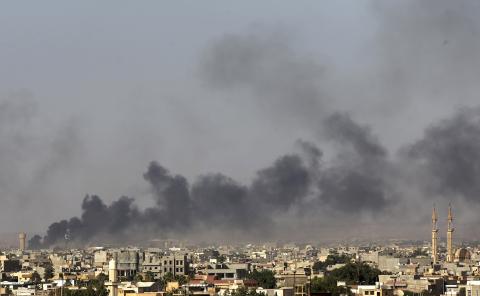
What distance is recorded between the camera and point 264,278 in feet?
256

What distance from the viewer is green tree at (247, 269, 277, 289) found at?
74375 millimetres

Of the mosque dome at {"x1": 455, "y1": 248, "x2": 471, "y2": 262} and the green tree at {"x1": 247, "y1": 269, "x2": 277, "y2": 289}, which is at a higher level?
the mosque dome at {"x1": 455, "y1": 248, "x2": 471, "y2": 262}

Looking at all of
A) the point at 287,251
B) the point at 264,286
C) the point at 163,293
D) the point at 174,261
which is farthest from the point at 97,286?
the point at 287,251

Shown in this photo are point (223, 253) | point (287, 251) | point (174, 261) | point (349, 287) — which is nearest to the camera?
point (349, 287)

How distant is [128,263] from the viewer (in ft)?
305

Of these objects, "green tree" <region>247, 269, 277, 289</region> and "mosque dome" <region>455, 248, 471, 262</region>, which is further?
"mosque dome" <region>455, 248, 471, 262</region>

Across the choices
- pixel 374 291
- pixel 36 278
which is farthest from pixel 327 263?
pixel 374 291

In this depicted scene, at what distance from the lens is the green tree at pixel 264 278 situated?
74.4 m

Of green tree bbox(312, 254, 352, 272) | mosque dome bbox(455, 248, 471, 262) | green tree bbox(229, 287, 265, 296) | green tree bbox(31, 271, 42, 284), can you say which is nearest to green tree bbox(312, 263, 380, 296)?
green tree bbox(229, 287, 265, 296)

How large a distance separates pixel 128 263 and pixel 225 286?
2277 centimetres

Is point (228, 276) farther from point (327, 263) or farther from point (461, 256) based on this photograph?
point (461, 256)

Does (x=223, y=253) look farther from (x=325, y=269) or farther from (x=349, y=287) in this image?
(x=349, y=287)

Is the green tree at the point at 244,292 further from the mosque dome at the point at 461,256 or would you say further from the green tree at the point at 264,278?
the mosque dome at the point at 461,256

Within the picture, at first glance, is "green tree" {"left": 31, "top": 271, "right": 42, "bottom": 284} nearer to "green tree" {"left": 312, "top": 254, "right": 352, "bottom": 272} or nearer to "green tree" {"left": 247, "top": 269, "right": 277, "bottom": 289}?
"green tree" {"left": 247, "top": 269, "right": 277, "bottom": 289}
